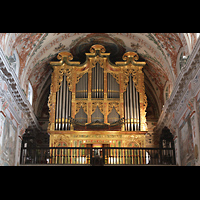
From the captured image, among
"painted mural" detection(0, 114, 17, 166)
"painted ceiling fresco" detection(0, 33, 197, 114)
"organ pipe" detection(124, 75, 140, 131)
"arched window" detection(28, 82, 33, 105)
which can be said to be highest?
"painted ceiling fresco" detection(0, 33, 197, 114)

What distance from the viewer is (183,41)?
12.1 m

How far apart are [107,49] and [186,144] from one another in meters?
6.58

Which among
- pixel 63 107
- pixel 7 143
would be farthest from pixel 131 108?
pixel 7 143

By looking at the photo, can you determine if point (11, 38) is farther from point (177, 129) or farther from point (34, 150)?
point (177, 129)

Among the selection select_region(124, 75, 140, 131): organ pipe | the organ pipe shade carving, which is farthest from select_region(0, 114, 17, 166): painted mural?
select_region(124, 75, 140, 131): organ pipe

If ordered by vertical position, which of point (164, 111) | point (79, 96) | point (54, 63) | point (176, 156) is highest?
point (54, 63)

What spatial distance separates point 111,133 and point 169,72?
338 centimetres

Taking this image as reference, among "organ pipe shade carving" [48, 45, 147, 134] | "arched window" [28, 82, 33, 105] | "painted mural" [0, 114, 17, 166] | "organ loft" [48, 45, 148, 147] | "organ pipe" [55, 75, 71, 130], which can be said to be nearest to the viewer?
"painted mural" [0, 114, 17, 166]

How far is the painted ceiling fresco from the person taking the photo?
1309cm

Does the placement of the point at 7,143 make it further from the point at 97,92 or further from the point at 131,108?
the point at 131,108

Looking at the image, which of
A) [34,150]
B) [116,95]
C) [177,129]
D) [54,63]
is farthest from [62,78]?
[177,129]

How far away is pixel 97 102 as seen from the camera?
15.2 m

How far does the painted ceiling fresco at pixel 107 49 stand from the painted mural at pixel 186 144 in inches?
87.8

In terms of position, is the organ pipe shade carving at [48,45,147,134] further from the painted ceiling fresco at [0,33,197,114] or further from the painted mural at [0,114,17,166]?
the painted mural at [0,114,17,166]
